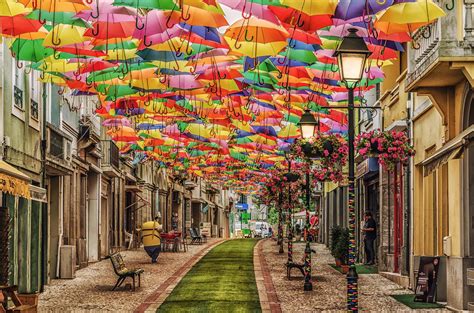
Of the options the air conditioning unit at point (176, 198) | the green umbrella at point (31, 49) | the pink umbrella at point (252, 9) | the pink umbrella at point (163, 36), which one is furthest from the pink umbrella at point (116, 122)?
the air conditioning unit at point (176, 198)

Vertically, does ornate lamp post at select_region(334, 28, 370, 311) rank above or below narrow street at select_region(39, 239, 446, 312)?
above

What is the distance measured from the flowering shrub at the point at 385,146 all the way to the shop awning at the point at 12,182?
27.3ft

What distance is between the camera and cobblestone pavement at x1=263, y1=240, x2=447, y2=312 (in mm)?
18294

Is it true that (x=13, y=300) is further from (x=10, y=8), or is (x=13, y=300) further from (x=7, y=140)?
(x=7, y=140)

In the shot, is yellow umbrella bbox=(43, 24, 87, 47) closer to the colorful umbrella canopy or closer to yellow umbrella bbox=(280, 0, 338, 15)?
the colorful umbrella canopy

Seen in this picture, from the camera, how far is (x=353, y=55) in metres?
12.4

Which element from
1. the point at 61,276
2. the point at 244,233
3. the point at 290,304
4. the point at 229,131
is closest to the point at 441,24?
the point at 290,304

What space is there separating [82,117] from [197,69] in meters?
14.9

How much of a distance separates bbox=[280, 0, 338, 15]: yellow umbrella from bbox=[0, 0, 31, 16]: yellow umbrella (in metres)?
3.63

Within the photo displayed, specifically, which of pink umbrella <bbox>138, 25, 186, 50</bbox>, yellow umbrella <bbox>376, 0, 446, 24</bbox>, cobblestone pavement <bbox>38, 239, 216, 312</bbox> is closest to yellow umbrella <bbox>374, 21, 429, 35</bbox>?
yellow umbrella <bbox>376, 0, 446, 24</bbox>

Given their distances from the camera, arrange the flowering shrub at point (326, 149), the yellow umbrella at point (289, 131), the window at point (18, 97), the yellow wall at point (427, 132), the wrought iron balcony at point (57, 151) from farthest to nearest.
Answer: the yellow umbrella at point (289, 131) → the wrought iron balcony at point (57, 151) → the flowering shrub at point (326, 149) → the window at point (18, 97) → the yellow wall at point (427, 132)

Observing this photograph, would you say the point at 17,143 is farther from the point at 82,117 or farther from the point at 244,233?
the point at 244,233

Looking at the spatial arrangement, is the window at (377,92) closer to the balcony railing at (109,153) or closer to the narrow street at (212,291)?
the narrow street at (212,291)

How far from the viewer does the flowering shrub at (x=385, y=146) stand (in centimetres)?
2148
